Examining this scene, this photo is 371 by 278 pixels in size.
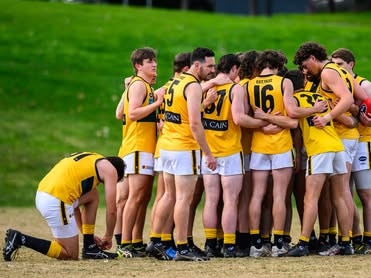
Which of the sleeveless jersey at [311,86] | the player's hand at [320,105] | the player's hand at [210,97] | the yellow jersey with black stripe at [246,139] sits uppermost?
the sleeveless jersey at [311,86]

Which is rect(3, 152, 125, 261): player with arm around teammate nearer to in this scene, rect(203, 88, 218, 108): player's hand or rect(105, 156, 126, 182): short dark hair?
rect(105, 156, 126, 182): short dark hair

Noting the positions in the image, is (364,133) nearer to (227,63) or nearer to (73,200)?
(227,63)

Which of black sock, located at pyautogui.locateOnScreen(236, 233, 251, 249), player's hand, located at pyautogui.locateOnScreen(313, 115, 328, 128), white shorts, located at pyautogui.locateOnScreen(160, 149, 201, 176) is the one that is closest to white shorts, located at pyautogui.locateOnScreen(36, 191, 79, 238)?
white shorts, located at pyautogui.locateOnScreen(160, 149, 201, 176)

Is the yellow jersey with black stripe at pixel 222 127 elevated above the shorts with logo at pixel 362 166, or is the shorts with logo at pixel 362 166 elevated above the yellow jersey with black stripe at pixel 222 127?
the yellow jersey with black stripe at pixel 222 127

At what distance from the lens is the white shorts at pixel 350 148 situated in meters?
12.8

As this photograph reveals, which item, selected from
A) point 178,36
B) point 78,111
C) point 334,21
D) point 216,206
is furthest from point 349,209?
point 334,21

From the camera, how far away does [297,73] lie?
41.8ft

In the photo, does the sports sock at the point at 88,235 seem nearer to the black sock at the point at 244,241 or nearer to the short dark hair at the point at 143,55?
the black sock at the point at 244,241

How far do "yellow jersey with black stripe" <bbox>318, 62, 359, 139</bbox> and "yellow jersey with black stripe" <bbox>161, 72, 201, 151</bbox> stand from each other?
68.3 inches

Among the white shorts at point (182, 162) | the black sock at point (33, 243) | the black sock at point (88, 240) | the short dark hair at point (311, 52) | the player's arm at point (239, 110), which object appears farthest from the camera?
the short dark hair at point (311, 52)

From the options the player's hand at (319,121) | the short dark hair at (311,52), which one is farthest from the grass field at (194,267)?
the short dark hair at (311,52)

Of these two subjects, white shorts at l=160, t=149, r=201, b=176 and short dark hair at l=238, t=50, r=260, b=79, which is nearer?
white shorts at l=160, t=149, r=201, b=176

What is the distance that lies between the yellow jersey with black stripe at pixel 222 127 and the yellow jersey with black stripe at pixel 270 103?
0.30 meters

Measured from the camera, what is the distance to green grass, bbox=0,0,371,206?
2403 cm
